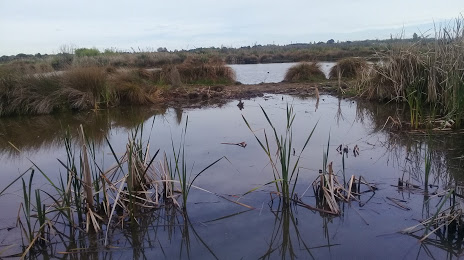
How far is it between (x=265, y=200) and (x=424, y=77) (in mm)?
5685

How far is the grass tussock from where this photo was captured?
6.62m

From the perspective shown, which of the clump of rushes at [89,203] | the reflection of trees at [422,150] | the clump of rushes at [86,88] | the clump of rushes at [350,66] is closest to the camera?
the clump of rushes at [89,203]

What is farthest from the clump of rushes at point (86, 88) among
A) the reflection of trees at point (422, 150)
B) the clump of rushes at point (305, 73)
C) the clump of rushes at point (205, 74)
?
the clump of rushes at point (305, 73)

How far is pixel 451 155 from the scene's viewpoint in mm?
5266

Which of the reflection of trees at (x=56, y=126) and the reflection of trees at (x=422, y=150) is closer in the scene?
the reflection of trees at (x=422, y=150)

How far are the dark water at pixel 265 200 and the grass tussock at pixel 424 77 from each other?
76cm

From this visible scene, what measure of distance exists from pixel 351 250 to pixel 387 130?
4.42 meters

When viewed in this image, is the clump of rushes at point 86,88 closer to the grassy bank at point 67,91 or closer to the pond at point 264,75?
the grassy bank at point 67,91

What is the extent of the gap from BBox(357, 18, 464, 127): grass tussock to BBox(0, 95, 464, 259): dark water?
2.50 feet

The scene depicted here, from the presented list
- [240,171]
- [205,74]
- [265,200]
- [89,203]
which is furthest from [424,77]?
[205,74]

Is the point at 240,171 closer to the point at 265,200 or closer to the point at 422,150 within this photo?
the point at 265,200

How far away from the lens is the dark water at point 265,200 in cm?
328

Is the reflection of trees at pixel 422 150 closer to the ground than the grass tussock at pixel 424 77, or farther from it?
closer to the ground

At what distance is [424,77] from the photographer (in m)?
8.12
